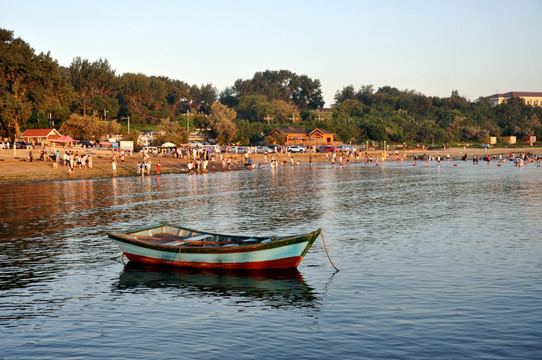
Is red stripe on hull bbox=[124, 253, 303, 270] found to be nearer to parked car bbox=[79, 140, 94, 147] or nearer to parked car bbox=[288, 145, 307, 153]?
parked car bbox=[79, 140, 94, 147]

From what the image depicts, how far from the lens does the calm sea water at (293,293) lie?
46.9 feet

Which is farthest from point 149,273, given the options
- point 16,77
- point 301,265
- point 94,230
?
point 16,77

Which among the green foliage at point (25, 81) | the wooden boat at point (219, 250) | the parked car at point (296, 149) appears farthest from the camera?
the parked car at point (296, 149)

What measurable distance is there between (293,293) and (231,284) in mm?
2567

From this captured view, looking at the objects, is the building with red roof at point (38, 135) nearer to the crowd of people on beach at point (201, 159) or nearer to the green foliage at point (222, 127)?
the crowd of people on beach at point (201, 159)

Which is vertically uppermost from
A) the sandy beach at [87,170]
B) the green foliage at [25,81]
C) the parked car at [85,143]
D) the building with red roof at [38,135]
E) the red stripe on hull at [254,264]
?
the green foliage at [25,81]

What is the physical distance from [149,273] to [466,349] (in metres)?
13.1

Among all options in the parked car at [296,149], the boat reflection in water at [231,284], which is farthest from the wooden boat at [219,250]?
the parked car at [296,149]

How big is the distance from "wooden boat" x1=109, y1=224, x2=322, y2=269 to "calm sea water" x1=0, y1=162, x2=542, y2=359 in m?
0.46

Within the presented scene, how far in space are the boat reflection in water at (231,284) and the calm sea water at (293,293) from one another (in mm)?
79

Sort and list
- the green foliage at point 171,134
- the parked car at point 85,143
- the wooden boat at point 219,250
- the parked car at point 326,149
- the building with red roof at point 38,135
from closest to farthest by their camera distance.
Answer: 1. the wooden boat at point 219,250
2. the parked car at point 85,143
3. the building with red roof at point 38,135
4. the green foliage at point 171,134
5. the parked car at point 326,149

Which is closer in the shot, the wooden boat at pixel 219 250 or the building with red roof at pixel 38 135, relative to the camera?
the wooden boat at pixel 219 250

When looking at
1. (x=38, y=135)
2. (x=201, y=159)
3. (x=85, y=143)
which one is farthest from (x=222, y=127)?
(x=38, y=135)

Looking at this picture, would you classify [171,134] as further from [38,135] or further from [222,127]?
[38,135]
